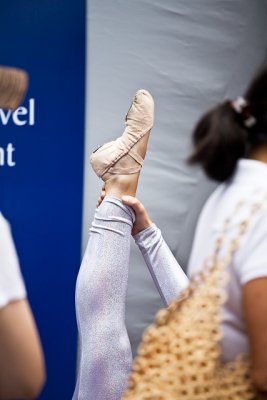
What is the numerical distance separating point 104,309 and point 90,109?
1.14 metres

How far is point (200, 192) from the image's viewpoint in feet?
10.1

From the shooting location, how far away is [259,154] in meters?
1.41

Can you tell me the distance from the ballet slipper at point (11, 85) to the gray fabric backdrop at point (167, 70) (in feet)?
4.72

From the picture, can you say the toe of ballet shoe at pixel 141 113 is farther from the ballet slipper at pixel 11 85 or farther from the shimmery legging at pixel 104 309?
the ballet slipper at pixel 11 85

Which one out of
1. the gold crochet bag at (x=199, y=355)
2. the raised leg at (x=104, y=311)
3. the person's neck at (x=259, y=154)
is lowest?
the raised leg at (x=104, y=311)

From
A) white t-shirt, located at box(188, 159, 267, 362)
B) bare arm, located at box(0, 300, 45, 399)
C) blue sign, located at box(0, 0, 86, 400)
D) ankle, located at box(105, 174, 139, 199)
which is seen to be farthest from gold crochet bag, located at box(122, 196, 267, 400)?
blue sign, located at box(0, 0, 86, 400)

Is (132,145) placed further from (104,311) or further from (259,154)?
(259,154)

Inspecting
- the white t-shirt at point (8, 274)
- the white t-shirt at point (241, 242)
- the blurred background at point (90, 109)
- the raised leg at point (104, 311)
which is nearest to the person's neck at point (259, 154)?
the white t-shirt at point (241, 242)

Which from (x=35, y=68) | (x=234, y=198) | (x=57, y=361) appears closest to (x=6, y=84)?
(x=234, y=198)

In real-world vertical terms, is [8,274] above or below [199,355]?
above

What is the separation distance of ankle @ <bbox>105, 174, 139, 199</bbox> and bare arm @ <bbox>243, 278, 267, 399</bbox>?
99 cm

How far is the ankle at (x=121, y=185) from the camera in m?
2.22

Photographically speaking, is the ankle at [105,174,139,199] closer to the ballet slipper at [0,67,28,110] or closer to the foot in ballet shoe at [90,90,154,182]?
the foot in ballet shoe at [90,90,154,182]

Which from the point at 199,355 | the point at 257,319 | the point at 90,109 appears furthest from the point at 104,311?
the point at 90,109
